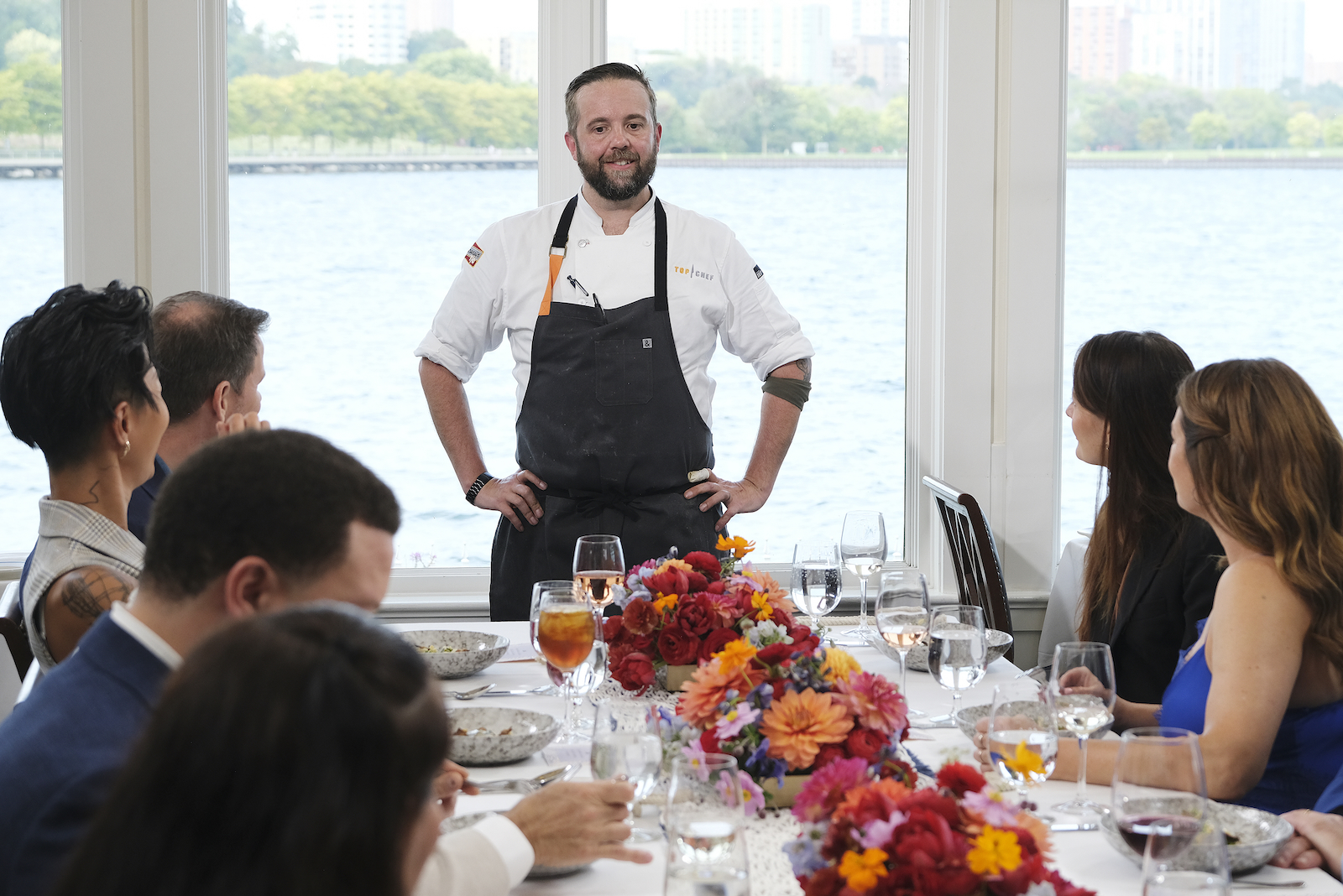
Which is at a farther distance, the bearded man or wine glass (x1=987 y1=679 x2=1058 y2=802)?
the bearded man

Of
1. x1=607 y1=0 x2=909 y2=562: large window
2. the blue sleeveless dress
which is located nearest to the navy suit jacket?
the blue sleeveless dress

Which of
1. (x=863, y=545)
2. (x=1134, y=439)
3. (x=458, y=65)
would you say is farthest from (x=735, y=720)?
(x=458, y=65)

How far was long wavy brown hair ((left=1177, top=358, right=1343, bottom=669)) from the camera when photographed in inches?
68.4

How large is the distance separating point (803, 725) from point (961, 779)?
1.23 feet

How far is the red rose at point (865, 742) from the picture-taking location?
1.38 meters

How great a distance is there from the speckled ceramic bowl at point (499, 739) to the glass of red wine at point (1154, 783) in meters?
0.77

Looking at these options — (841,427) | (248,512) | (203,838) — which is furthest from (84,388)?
(841,427)

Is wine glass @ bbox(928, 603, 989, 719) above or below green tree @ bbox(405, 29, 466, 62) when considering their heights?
below

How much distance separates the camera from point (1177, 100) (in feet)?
12.9

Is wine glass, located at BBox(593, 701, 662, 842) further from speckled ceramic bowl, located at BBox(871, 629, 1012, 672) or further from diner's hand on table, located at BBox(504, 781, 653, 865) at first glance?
speckled ceramic bowl, located at BBox(871, 629, 1012, 672)

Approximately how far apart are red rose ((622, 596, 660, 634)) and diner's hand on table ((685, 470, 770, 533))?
3.83 ft

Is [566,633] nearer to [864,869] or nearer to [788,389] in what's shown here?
[864,869]

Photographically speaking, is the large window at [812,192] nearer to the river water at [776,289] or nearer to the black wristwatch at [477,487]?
the river water at [776,289]

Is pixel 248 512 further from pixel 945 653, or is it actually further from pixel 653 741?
pixel 945 653
